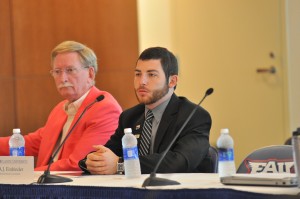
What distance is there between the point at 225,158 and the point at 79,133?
1.62m

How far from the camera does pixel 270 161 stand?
332cm

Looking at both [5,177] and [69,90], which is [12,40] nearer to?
[69,90]

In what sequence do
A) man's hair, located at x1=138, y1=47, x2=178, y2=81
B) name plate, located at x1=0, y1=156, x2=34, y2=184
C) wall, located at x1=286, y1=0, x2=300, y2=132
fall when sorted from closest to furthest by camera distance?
1. name plate, located at x1=0, y1=156, x2=34, y2=184
2. man's hair, located at x1=138, y1=47, x2=178, y2=81
3. wall, located at x1=286, y1=0, x2=300, y2=132

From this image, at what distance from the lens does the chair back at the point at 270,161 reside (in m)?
3.26

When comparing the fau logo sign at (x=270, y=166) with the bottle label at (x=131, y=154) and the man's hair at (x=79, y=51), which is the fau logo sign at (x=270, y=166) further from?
the man's hair at (x=79, y=51)

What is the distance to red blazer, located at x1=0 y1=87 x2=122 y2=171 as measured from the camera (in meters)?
4.01

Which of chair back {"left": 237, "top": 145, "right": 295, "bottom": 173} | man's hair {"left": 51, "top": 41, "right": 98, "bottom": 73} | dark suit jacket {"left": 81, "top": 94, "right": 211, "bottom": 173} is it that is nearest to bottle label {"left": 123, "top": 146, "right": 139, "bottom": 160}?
dark suit jacket {"left": 81, "top": 94, "right": 211, "bottom": 173}

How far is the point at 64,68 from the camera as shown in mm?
4465

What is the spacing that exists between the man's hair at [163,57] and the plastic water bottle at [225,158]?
2.68 ft

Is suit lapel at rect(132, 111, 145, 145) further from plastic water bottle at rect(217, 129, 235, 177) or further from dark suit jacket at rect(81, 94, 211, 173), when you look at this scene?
plastic water bottle at rect(217, 129, 235, 177)

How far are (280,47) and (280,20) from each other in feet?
0.83

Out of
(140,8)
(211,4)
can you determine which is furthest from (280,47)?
(140,8)

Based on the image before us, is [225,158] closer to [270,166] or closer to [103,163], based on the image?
[270,166]

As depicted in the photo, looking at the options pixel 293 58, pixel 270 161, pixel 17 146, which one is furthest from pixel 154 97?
pixel 293 58
